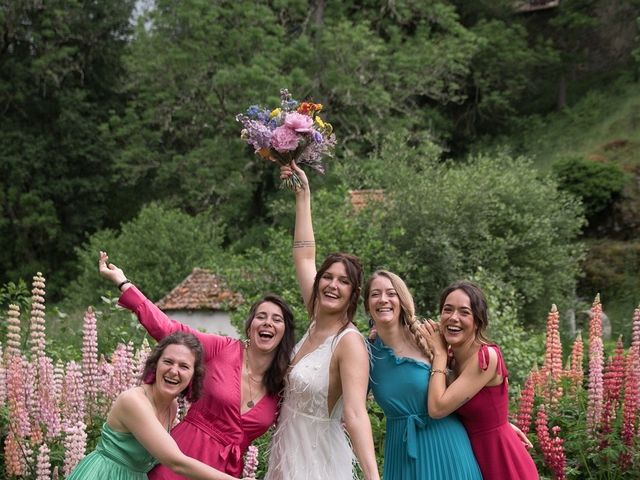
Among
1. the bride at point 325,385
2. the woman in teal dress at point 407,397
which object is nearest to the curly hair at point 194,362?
the bride at point 325,385

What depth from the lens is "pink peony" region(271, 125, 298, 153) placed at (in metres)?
5.46

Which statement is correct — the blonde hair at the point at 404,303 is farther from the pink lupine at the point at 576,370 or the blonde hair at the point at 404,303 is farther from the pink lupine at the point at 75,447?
the pink lupine at the point at 576,370

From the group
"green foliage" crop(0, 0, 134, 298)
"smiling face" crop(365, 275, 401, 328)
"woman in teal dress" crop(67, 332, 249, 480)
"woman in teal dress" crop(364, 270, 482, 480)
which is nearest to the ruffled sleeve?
"woman in teal dress" crop(364, 270, 482, 480)

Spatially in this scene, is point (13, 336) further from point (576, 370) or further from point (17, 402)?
point (576, 370)

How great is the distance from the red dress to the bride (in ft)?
1.97

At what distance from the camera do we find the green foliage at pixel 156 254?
24172 millimetres

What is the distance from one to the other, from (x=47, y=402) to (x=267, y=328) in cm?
288

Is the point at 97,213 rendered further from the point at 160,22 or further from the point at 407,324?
the point at 407,324

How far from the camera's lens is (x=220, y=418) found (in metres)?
4.82

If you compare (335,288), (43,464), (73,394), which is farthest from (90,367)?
(335,288)

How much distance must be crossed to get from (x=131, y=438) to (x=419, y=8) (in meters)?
28.0

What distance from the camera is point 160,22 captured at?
29.3 meters

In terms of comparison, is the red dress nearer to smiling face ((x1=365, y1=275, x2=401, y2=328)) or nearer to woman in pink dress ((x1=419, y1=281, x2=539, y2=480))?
woman in pink dress ((x1=419, y1=281, x2=539, y2=480))

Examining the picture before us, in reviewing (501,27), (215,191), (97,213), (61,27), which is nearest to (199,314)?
(215,191)
